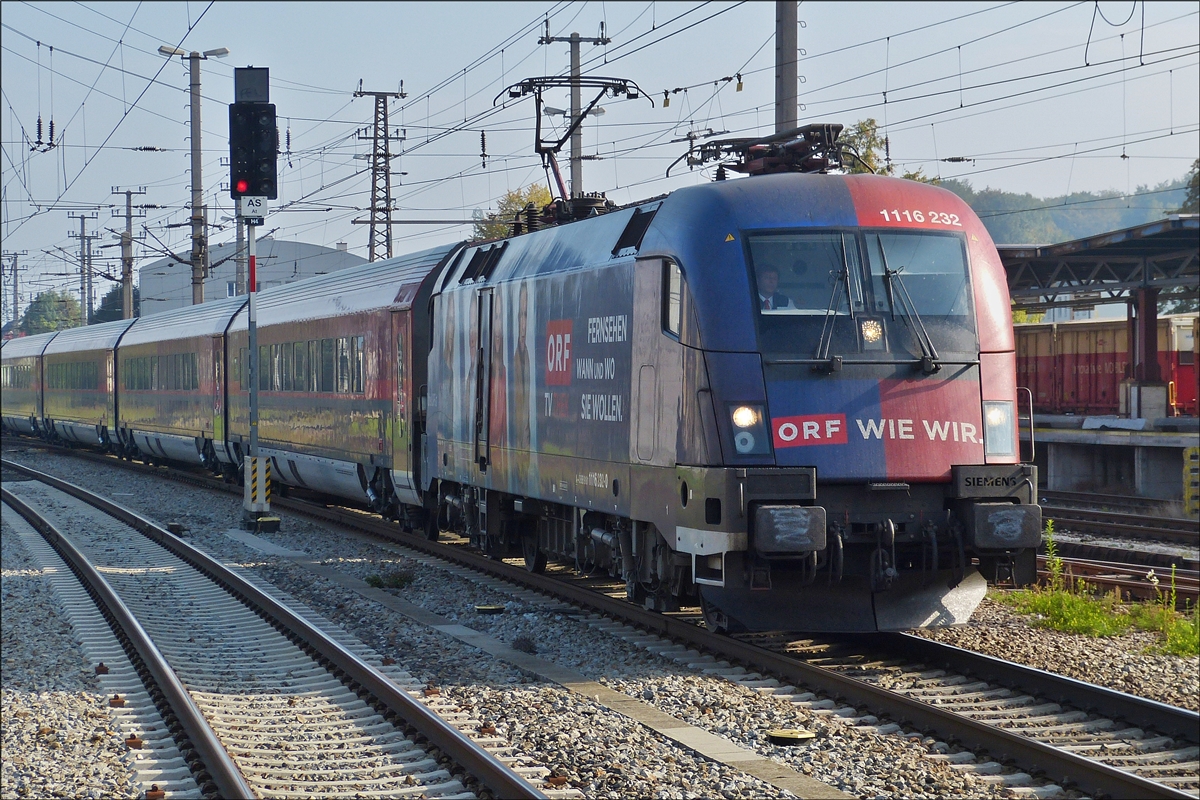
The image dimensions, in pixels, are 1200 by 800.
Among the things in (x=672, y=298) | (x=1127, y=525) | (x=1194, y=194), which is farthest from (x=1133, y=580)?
(x=1194, y=194)

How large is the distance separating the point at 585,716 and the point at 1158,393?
2339cm

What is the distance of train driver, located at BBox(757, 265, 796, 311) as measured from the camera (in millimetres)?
8922

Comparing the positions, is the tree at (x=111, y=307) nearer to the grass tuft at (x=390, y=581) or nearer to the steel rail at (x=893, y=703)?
the grass tuft at (x=390, y=581)

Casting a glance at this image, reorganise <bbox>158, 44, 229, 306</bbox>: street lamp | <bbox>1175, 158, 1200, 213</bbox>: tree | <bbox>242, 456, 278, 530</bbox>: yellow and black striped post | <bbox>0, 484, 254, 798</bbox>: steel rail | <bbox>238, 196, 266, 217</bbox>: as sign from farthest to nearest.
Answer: <bbox>1175, 158, 1200, 213</bbox>: tree
<bbox>158, 44, 229, 306</bbox>: street lamp
<bbox>242, 456, 278, 530</bbox>: yellow and black striped post
<bbox>238, 196, 266, 217</bbox>: as sign
<bbox>0, 484, 254, 798</bbox>: steel rail

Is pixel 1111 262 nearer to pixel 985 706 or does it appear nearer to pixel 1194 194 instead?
pixel 985 706

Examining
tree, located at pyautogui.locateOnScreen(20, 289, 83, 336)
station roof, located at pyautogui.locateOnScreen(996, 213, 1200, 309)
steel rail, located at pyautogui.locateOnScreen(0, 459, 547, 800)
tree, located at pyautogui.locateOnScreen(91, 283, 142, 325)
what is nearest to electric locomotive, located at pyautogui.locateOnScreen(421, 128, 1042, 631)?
steel rail, located at pyautogui.locateOnScreen(0, 459, 547, 800)

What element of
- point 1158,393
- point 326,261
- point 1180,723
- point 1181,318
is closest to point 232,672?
point 1180,723

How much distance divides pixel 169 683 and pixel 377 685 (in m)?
1.42

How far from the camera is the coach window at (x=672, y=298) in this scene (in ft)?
29.9

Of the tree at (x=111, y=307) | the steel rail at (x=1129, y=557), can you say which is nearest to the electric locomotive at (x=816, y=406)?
the steel rail at (x=1129, y=557)

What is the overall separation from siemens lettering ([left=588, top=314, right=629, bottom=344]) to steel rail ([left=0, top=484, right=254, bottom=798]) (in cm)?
400

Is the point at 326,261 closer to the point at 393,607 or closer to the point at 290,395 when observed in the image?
the point at 290,395

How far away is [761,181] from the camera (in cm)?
948

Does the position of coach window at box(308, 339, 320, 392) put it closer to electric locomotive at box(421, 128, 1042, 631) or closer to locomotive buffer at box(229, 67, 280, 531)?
locomotive buffer at box(229, 67, 280, 531)
